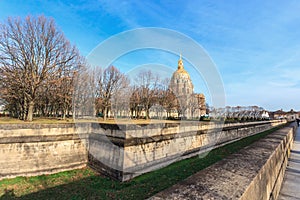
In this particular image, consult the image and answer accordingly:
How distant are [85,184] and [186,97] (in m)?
37.1

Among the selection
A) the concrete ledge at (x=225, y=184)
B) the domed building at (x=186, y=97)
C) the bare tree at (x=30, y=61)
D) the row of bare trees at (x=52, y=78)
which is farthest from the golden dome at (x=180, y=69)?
the concrete ledge at (x=225, y=184)

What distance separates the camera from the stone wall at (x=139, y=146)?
9219 mm

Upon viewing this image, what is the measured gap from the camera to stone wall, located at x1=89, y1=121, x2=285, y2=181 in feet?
30.2

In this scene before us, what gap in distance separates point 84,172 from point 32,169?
2.98m

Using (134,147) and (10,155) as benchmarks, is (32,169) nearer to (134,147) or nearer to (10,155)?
(10,155)

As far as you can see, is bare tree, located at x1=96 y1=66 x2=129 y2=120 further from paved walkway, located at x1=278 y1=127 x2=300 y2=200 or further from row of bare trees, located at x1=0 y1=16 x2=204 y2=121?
paved walkway, located at x1=278 y1=127 x2=300 y2=200

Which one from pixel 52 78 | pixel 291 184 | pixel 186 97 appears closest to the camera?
pixel 291 184

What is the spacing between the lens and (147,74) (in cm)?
3272

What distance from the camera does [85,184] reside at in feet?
30.8

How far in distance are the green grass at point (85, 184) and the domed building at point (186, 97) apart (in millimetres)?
31827

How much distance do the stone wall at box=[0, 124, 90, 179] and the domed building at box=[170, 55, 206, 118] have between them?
30.7 meters

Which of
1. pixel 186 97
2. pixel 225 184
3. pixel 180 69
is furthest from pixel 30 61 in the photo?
pixel 180 69

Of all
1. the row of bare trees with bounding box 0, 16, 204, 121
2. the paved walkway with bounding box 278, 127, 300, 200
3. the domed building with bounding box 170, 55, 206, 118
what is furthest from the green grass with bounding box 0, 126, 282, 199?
the domed building with bounding box 170, 55, 206, 118

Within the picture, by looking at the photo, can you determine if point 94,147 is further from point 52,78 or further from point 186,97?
point 186,97
